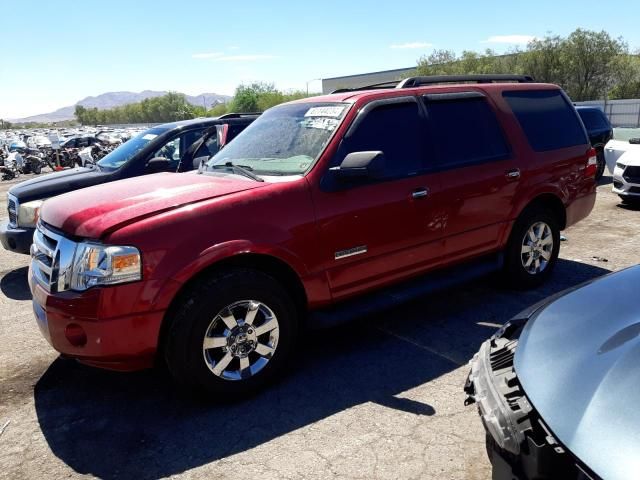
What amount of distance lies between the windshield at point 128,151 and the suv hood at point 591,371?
581 cm

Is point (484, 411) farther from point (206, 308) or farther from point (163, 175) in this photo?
point (163, 175)

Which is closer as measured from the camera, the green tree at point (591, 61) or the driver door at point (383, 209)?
the driver door at point (383, 209)

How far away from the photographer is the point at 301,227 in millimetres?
3410

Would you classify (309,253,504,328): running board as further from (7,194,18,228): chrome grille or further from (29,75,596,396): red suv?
(7,194,18,228): chrome grille

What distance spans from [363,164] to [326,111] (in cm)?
80

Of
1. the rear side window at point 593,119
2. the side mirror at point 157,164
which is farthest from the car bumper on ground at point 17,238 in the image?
the rear side window at point 593,119

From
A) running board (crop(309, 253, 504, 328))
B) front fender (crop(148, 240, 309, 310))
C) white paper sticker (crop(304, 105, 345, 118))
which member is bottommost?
running board (crop(309, 253, 504, 328))

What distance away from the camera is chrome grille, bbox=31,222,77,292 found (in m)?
3.03

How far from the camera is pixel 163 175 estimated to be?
4176mm

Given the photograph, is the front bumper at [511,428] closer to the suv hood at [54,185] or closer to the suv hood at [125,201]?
the suv hood at [125,201]

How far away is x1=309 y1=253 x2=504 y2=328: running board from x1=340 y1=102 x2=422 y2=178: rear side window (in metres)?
0.89

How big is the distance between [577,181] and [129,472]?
468 cm

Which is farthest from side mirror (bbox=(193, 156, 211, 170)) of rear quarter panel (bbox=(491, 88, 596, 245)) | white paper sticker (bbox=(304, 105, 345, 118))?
rear quarter panel (bbox=(491, 88, 596, 245))

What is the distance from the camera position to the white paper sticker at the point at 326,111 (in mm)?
3867
